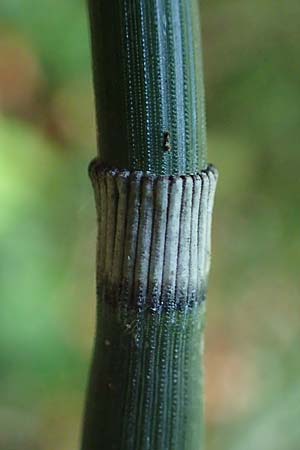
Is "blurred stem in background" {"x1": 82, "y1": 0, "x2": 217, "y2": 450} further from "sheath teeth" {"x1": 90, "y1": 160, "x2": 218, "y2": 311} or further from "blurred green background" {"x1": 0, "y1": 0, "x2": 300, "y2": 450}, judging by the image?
"blurred green background" {"x1": 0, "y1": 0, "x2": 300, "y2": 450}

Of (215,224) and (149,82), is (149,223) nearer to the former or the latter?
(149,82)

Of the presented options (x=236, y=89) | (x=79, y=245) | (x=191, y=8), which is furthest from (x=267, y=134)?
(x=191, y=8)

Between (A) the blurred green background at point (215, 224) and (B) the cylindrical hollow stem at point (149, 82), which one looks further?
(A) the blurred green background at point (215, 224)

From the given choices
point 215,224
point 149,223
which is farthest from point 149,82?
point 215,224

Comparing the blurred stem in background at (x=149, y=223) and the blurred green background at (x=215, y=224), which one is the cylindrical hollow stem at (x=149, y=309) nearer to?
the blurred stem in background at (x=149, y=223)

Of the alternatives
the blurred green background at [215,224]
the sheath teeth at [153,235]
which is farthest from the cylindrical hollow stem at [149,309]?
the blurred green background at [215,224]

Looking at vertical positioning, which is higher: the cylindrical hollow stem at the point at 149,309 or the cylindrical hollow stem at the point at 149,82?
the cylindrical hollow stem at the point at 149,82

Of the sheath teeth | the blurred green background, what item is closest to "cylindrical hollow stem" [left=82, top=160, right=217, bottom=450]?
the sheath teeth

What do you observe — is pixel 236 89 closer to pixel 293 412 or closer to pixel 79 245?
pixel 79 245
